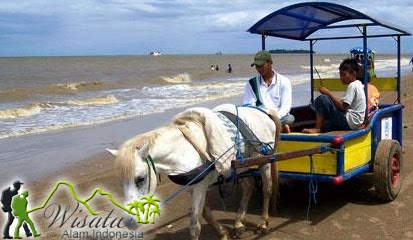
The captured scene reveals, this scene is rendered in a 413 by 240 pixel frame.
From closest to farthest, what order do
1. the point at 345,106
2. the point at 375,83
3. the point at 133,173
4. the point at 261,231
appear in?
the point at 133,173 < the point at 261,231 < the point at 345,106 < the point at 375,83

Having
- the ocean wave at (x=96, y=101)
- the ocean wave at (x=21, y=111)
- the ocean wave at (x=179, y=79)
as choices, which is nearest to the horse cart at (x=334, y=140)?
the ocean wave at (x=21, y=111)

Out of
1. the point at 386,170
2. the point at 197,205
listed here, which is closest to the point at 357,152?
the point at 386,170

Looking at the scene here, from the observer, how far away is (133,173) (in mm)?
3924

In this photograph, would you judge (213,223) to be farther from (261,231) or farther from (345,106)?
(345,106)

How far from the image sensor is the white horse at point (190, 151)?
3.99m

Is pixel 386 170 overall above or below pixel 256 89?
below

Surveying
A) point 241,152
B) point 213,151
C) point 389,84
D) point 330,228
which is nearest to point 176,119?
point 213,151

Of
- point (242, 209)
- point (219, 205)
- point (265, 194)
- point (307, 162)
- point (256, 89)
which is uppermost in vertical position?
point (256, 89)

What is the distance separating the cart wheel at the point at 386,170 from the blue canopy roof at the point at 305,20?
1524 mm

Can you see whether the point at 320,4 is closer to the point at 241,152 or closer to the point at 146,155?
the point at 241,152

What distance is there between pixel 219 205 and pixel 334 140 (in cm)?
190

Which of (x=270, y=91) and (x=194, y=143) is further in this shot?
(x=270, y=91)

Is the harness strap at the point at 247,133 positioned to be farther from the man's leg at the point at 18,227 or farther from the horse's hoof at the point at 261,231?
the man's leg at the point at 18,227

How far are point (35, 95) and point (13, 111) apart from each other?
8.84 metres
